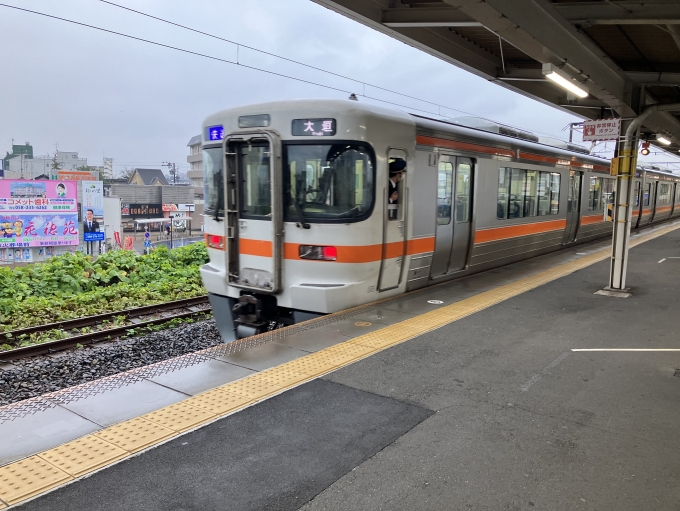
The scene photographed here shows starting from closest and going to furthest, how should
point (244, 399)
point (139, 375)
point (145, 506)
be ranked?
point (145, 506), point (244, 399), point (139, 375)

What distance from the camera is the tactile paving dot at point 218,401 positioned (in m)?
3.85

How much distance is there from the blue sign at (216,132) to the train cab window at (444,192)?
3.14m

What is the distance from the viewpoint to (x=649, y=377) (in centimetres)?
466

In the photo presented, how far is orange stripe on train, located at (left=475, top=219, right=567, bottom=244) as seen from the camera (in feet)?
30.7

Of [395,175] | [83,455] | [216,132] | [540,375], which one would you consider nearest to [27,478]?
[83,455]

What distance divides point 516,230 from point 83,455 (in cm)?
922

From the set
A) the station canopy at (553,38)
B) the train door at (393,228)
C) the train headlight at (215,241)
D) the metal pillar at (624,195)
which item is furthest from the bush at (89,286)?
the metal pillar at (624,195)

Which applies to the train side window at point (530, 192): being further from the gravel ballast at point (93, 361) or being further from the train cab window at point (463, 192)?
the gravel ballast at point (93, 361)

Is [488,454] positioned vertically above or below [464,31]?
below

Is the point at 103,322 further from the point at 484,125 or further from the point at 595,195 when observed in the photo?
the point at 595,195

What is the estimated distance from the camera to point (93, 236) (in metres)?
28.6

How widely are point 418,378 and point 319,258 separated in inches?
84.1

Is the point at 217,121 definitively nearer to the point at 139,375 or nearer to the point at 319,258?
the point at 319,258

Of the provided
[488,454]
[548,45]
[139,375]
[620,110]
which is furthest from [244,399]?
[620,110]
